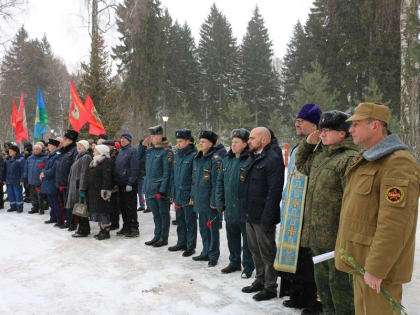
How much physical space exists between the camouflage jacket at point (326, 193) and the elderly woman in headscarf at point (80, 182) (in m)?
5.24

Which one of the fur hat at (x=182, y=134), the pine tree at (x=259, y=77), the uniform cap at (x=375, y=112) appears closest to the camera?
the uniform cap at (x=375, y=112)

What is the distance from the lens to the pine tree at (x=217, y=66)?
4038cm

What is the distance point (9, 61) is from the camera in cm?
4331

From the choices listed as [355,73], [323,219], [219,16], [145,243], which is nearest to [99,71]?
[145,243]

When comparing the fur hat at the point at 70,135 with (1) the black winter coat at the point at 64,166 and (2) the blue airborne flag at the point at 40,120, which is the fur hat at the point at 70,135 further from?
(2) the blue airborne flag at the point at 40,120

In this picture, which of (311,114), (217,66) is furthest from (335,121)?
(217,66)

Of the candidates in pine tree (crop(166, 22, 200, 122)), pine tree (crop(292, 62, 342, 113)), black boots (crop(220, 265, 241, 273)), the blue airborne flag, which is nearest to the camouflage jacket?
black boots (crop(220, 265, 241, 273))

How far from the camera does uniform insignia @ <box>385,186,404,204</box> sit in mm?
2168

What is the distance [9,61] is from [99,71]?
109 feet

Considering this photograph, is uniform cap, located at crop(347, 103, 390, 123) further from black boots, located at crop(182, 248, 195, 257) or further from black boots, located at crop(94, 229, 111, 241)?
black boots, located at crop(94, 229, 111, 241)

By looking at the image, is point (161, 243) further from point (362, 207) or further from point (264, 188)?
point (362, 207)

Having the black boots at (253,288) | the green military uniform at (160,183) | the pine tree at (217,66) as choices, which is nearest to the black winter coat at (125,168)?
the green military uniform at (160,183)

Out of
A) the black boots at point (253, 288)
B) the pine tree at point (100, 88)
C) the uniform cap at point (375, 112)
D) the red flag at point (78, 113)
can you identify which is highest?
the pine tree at point (100, 88)

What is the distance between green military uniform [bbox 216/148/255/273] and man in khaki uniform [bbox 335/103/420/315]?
2405 mm
